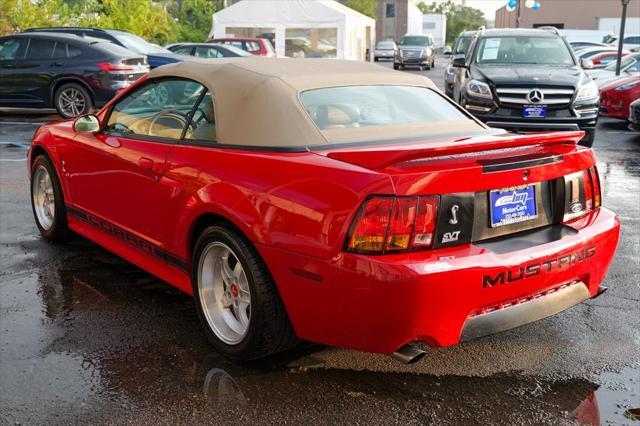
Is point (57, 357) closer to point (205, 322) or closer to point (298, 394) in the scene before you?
point (205, 322)

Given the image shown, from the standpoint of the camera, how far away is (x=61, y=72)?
14.1 m

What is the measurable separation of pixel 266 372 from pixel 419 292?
1.02 m

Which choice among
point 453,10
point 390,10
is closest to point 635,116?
point 390,10

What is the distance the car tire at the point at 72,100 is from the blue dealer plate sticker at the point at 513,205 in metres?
12.1

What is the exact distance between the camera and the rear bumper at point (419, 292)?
2984 mm

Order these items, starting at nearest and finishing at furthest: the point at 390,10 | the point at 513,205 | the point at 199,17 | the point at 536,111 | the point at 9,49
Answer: the point at 513,205 < the point at 536,111 < the point at 9,49 < the point at 199,17 < the point at 390,10

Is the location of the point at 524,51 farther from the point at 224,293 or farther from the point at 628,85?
the point at 224,293

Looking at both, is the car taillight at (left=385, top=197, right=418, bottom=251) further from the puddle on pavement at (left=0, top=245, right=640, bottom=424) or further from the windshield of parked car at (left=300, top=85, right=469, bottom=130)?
the windshield of parked car at (left=300, top=85, right=469, bottom=130)

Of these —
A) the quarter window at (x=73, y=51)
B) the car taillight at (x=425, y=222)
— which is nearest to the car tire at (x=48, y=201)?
the car taillight at (x=425, y=222)

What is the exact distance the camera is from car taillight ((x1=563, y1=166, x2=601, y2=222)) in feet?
12.0

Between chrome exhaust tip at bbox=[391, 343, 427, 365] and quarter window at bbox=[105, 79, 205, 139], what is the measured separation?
5.93 ft

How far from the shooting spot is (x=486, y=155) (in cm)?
325

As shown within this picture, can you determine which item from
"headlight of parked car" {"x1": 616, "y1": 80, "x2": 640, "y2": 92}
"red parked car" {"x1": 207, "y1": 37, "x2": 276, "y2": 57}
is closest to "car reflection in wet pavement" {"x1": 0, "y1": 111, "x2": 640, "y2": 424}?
"headlight of parked car" {"x1": 616, "y1": 80, "x2": 640, "y2": 92}

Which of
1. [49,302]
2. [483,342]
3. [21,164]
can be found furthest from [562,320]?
[21,164]
